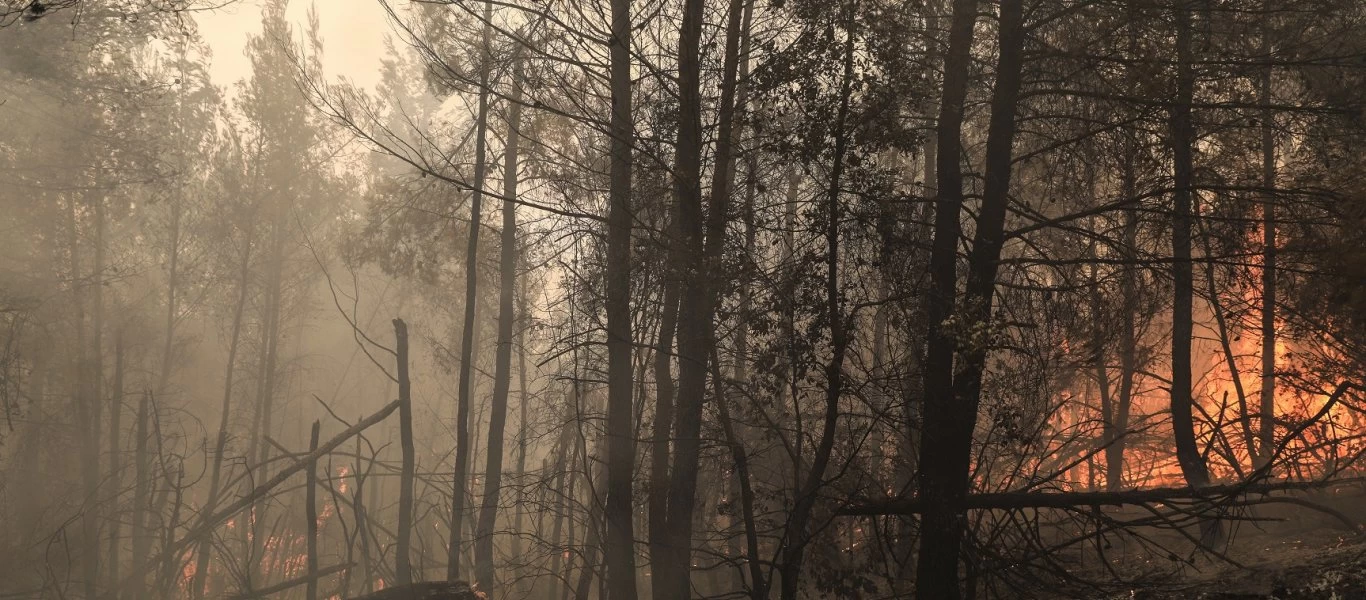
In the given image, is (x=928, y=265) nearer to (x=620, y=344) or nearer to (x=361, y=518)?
(x=620, y=344)

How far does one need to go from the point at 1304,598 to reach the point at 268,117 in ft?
90.6

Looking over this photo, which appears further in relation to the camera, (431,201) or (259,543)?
(259,543)

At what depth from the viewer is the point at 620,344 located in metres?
8.55

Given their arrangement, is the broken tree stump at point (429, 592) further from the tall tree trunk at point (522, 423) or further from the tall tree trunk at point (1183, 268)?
the tall tree trunk at point (1183, 268)

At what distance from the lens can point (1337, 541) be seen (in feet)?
24.7

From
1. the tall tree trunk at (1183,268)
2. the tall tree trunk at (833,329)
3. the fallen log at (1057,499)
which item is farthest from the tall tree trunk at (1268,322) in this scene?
the tall tree trunk at (833,329)

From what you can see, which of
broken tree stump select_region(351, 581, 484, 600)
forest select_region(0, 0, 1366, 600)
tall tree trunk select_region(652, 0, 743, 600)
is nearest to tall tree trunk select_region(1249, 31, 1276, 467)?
forest select_region(0, 0, 1366, 600)

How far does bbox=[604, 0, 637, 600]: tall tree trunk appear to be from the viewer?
27.0 ft

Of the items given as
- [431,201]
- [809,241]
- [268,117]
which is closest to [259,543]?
[268,117]

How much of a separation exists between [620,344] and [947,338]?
11.4ft

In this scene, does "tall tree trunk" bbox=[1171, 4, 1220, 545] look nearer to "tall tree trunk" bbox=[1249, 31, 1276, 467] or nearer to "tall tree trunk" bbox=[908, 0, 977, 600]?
"tall tree trunk" bbox=[1249, 31, 1276, 467]

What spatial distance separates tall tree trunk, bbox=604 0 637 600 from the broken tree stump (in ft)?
6.10

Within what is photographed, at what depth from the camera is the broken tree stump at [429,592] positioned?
9.31 metres

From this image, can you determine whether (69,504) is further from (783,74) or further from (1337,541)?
(1337,541)
